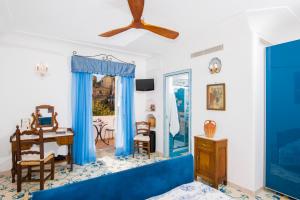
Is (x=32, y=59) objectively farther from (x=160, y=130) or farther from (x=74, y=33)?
(x=160, y=130)

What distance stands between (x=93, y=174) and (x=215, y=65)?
3.23m

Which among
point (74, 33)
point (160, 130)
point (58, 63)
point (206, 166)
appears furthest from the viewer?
point (160, 130)

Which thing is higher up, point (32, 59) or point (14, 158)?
point (32, 59)

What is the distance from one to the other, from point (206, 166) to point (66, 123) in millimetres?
3181

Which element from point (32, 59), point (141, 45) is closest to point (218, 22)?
point (141, 45)

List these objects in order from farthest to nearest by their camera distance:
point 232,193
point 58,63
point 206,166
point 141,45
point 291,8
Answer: point 141,45
point 58,63
point 206,166
point 232,193
point 291,8

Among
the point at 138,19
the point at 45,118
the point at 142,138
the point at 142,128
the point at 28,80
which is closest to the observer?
the point at 138,19

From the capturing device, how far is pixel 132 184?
177 cm

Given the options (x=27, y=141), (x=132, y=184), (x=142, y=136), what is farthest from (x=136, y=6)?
(x=142, y=136)

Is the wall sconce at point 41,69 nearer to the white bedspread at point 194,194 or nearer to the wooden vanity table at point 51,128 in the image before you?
the wooden vanity table at point 51,128

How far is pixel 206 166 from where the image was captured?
315 centimetres

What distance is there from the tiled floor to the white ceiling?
2.69 metres

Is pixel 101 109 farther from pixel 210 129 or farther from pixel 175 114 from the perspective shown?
pixel 210 129

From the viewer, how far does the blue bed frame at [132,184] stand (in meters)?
1.46
